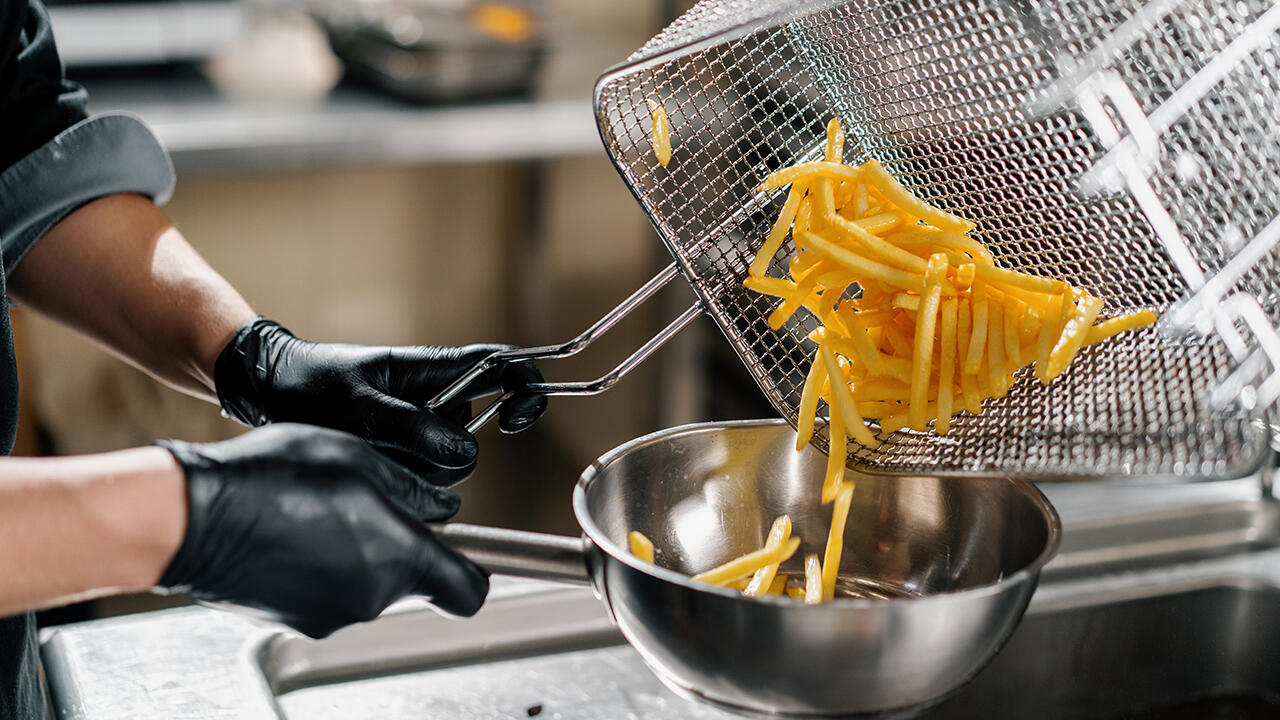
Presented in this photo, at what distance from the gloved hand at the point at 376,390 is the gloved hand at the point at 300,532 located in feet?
0.59

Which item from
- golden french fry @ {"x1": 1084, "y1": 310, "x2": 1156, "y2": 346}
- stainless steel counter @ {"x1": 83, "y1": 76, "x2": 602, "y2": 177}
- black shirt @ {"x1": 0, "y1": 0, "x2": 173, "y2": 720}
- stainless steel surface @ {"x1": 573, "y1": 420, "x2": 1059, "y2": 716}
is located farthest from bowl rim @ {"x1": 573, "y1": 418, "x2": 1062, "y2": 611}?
stainless steel counter @ {"x1": 83, "y1": 76, "x2": 602, "y2": 177}

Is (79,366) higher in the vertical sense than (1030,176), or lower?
lower

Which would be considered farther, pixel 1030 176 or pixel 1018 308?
pixel 1030 176

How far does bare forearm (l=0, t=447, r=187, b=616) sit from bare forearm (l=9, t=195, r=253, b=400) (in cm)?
40

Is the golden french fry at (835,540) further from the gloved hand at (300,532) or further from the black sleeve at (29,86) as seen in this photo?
the black sleeve at (29,86)

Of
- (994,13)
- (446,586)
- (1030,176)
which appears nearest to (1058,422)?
(1030,176)

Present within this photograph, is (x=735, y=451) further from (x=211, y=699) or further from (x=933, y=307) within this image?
(x=211, y=699)

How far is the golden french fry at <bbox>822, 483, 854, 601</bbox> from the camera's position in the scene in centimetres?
80

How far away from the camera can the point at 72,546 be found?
2.14 ft

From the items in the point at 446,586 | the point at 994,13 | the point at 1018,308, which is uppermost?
the point at 994,13

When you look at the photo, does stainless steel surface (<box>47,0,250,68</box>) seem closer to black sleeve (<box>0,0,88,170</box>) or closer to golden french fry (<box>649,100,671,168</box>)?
black sleeve (<box>0,0,88,170</box>)

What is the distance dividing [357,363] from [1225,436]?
2.04 ft

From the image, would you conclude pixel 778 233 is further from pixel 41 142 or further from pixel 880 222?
pixel 41 142

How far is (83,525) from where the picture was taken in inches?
25.7
